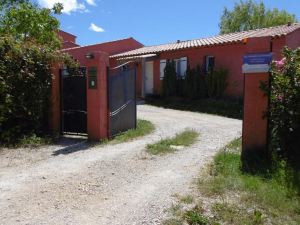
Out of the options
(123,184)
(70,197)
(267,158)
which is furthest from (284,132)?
(70,197)

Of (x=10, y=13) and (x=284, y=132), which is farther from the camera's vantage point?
(x=10, y=13)

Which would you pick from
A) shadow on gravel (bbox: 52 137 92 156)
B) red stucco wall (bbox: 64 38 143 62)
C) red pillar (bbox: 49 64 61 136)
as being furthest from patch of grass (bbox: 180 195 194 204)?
red stucco wall (bbox: 64 38 143 62)

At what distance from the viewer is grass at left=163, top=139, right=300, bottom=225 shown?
4.60 metres

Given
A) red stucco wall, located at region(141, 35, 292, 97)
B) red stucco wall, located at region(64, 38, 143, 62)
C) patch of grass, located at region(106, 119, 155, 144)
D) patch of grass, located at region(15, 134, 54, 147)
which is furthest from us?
red stucco wall, located at region(64, 38, 143, 62)

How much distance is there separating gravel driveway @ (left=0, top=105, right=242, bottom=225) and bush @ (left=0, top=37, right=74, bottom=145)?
109cm

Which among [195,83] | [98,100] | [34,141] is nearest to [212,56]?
[195,83]

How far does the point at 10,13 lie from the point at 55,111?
11.2 metres

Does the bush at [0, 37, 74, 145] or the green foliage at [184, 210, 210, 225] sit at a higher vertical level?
the bush at [0, 37, 74, 145]

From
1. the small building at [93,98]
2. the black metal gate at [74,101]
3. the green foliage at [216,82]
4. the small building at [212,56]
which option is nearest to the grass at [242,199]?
the small building at [93,98]

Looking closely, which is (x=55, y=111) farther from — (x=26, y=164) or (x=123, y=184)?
(x=123, y=184)

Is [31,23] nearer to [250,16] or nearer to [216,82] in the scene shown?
[216,82]

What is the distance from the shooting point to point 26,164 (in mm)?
7359

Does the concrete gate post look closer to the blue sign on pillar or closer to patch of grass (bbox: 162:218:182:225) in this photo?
the blue sign on pillar

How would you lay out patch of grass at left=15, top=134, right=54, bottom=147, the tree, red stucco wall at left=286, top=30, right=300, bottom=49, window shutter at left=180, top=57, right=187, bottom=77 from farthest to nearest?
the tree, window shutter at left=180, top=57, right=187, bottom=77, red stucco wall at left=286, top=30, right=300, bottom=49, patch of grass at left=15, top=134, right=54, bottom=147
